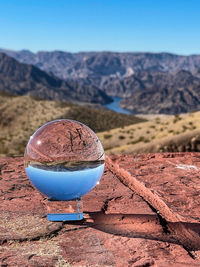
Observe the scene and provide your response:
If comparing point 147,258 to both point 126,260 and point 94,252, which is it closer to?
point 126,260

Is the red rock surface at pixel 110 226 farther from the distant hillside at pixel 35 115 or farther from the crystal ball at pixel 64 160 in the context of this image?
the distant hillside at pixel 35 115

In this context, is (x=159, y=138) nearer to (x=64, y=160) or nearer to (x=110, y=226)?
(x=110, y=226)

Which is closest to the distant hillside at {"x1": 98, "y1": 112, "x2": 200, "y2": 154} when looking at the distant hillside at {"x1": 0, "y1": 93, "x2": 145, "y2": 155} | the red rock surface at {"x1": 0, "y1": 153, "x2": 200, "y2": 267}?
the red rock surface at {"x1": 0, "y1": 153, "x2": 200, "y2": 267}

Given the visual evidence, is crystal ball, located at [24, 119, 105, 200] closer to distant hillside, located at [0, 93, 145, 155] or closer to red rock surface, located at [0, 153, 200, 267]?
red rock surface, located at [0, 153, 200, 267]

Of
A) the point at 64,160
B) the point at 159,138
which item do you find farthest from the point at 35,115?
the point at 64,160

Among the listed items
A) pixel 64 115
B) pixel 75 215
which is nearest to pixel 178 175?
pixel 75 215

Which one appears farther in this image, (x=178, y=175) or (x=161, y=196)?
(x=178, y=175)
